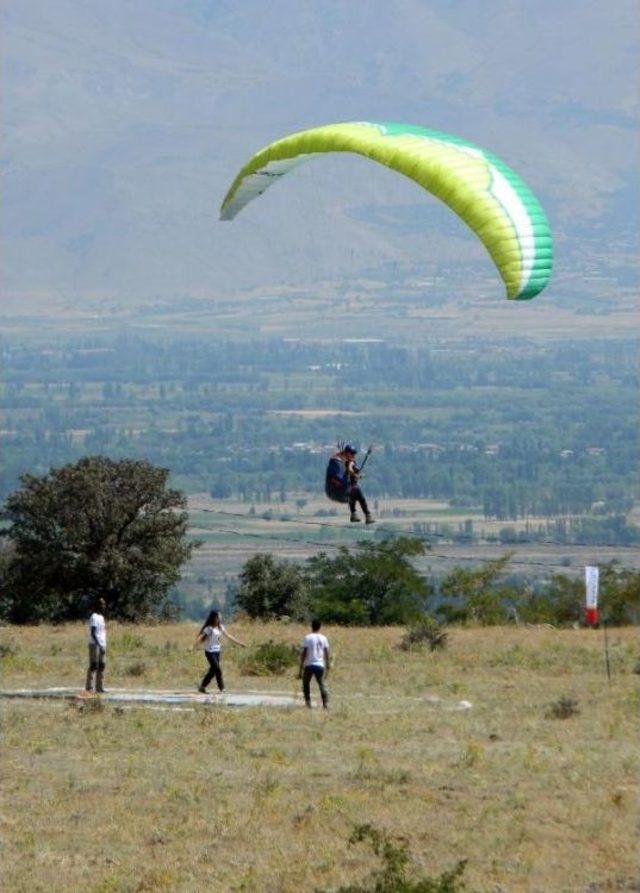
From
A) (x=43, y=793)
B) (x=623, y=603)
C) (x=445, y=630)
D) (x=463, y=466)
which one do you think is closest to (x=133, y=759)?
(x=43, y=793)

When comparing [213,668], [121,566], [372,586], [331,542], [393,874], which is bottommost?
[393,874]

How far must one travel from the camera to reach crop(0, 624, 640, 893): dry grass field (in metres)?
19.6

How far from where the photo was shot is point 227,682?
3116 centimetres

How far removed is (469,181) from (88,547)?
82.6 ft

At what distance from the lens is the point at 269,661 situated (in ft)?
107

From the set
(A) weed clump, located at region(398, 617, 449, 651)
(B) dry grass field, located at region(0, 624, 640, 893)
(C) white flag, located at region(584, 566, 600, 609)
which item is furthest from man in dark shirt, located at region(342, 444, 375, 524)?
(A) weed clump, located at region(398, 617, 449, 651)

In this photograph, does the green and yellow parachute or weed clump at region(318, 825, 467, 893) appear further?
the green and yellow parachute

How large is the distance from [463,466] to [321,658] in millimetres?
153580

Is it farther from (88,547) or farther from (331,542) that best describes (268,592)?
(331,542)

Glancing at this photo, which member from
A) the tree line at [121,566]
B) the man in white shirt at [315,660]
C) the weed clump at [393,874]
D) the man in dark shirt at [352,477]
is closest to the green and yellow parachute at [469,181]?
the man in dark shirt at [352,477]

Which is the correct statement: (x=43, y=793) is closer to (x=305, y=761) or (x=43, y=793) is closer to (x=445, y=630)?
(x=305, y=761)

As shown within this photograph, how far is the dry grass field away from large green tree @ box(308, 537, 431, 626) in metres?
18.5

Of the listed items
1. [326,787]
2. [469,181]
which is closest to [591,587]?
[469,181]

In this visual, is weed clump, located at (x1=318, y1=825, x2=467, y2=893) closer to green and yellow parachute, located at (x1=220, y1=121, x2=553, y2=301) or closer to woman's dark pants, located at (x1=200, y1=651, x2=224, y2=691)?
green and yellow parachute, located at (x1=220, y1=121, x2=553, y2=301)
